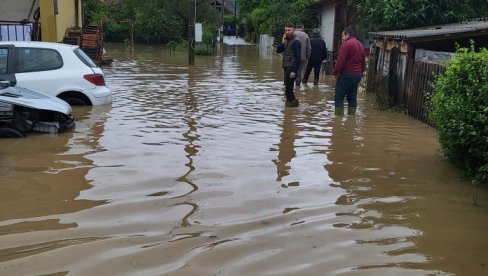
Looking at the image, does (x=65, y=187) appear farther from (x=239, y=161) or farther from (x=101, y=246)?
(x=239, y=161)

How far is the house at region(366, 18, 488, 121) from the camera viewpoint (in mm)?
10328

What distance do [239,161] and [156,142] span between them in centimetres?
152

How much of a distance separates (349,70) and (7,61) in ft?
19.8

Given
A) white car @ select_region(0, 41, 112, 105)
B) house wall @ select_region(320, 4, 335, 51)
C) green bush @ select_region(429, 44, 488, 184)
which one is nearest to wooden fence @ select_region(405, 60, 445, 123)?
green bush @ select_region(429, 44, 488, 184)

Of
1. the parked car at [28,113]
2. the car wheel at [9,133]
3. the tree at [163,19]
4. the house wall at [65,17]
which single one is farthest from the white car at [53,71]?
the tree at [163,19]


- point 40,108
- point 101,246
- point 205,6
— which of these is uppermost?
point 205,6

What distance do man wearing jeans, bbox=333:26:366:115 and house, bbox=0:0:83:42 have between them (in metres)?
9.94

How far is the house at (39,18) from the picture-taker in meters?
15.9

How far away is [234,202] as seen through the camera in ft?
16.5

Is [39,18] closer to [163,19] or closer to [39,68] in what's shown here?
[39,68]

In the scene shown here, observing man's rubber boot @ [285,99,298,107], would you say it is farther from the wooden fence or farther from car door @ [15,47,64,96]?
car door @ [15,47,64,96]

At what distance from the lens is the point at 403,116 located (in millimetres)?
10688

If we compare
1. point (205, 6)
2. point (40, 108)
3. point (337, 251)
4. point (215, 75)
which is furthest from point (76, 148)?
point (205, 6)

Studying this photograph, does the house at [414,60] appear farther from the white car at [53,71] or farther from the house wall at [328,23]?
the house wall at [328,23]
